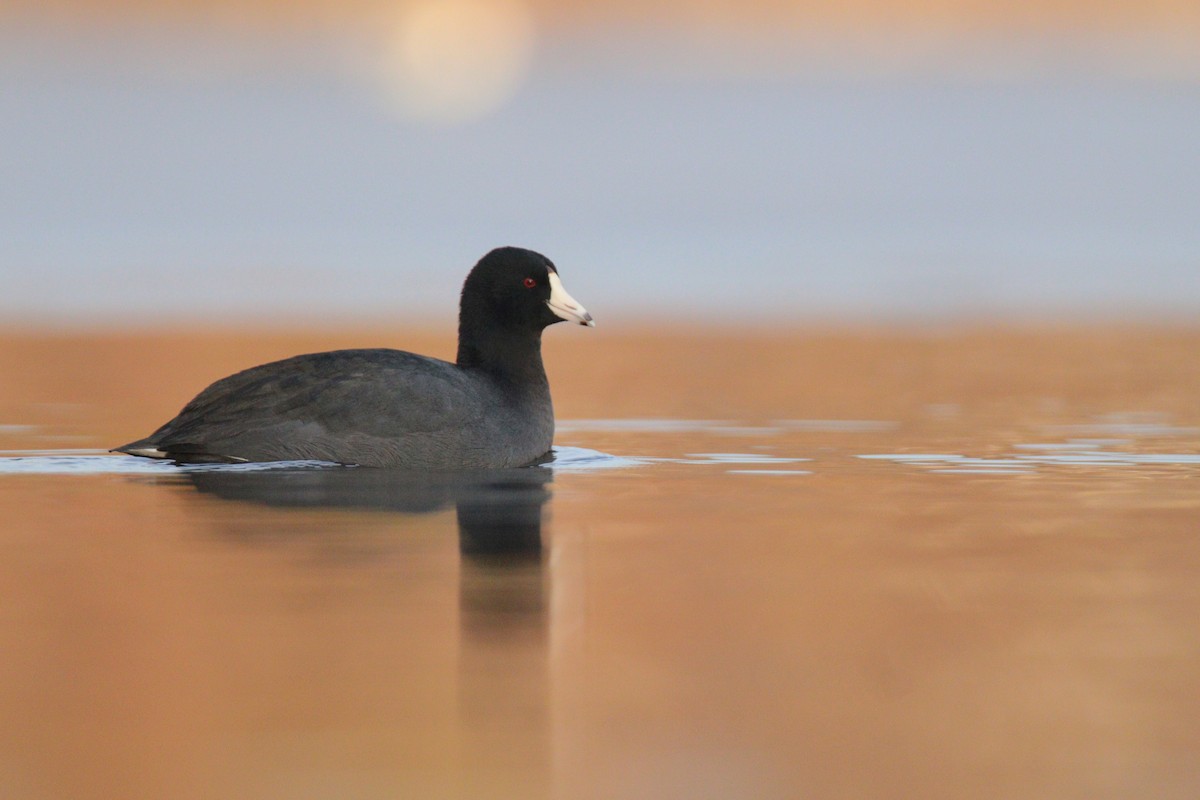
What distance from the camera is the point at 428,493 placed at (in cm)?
927

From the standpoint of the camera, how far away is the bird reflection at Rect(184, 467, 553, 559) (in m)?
7.81

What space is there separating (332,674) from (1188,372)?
1583 cm

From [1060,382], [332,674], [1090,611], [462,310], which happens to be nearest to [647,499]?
[462,310]

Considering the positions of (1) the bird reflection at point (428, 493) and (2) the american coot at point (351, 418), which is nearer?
(1) the bird reflection at point (428, 493)

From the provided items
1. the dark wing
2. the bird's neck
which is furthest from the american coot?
the bird's neck

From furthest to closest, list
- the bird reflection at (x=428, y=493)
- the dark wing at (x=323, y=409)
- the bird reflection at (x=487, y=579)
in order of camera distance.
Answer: the dark wing at (x=323, y=409) → the bird reflection at (x=428, y=493) → the bird reflection at (x=487, y=579)

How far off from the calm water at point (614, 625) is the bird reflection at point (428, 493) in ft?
0.13

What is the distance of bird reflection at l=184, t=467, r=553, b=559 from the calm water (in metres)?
0.04

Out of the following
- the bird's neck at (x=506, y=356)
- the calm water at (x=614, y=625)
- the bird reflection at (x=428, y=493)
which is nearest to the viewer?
the calm water at (x=614, y=625)

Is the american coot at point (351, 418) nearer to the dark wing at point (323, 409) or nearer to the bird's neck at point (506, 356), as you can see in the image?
the dark wing at point (323, 409)

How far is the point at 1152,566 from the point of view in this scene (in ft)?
22.9

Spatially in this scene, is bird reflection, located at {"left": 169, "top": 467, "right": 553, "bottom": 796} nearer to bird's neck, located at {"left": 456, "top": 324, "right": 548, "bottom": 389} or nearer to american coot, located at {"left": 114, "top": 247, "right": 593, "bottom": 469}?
american coot, located at {"left": 114, "top": 247, "right": 593, "bottom": 469}

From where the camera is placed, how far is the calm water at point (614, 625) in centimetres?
425

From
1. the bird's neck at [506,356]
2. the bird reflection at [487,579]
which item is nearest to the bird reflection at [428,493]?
the bird reflection at [487,579]
